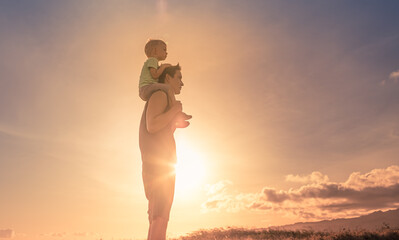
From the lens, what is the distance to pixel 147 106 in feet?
21.8

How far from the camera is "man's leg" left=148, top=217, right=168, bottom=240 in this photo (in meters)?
5.83

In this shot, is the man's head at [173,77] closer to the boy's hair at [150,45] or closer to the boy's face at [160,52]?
the boy's face at [160,52]

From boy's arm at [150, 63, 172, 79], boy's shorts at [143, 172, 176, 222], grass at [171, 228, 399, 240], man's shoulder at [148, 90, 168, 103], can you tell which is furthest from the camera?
grass at [171, 228, 399, 240]

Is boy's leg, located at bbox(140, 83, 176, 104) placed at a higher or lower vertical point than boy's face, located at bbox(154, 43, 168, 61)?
lower

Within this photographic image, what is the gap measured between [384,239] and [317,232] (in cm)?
316

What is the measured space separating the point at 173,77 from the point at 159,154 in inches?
70.1

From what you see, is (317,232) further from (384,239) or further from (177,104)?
(177,104)

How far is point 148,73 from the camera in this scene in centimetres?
707

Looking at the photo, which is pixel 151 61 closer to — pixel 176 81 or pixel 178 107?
pixel 176 81

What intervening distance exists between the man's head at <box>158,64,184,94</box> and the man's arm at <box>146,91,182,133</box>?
701mm

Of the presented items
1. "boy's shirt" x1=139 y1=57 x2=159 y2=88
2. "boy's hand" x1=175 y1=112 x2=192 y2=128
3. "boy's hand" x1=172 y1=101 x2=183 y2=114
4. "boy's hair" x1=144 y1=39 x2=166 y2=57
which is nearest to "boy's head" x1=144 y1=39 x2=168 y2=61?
"boy's hair" x1=144 y1=39 x2=166 y2=57

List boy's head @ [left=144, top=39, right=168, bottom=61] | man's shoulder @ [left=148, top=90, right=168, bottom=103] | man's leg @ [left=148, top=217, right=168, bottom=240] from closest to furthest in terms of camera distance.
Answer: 1. man's leg @ [left=148, top=217, right=168, bottom=240]
2. man's shoulder @ [left=148, top=90, right=168, bottom=103]
3. boy's head @ [left=144, top=39, right=168, bottom=61]

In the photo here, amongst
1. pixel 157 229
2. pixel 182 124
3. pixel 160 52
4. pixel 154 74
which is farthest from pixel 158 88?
pixel 157 229

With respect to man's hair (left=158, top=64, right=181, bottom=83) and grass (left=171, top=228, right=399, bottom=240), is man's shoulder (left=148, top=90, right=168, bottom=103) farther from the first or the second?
grass (left=171, top=228, right=399, bottom=240)
